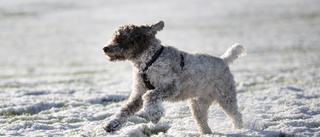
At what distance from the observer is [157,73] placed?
798cm

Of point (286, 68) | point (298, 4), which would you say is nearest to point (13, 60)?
point (286, 68)

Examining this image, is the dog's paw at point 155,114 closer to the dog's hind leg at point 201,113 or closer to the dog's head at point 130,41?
the dog's head at point 130,41

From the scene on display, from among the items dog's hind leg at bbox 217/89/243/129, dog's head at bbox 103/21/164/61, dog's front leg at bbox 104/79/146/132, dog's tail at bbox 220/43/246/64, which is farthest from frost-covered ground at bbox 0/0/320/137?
dog's head at bbox 103/21/164/61

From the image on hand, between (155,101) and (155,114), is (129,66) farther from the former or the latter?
(155,114)

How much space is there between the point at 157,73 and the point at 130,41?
2.34 ft

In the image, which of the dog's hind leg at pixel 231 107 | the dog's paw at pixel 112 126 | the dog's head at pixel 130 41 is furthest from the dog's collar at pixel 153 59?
the dog's hind leg at pixel 231 107

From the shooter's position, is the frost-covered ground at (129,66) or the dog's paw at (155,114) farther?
the frost-covered ground at (129,66)

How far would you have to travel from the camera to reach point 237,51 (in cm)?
964

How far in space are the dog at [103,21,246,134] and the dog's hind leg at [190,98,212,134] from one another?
0.22 meters

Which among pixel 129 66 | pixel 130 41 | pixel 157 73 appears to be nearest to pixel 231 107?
pixel 157 73

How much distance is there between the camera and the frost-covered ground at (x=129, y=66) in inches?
380

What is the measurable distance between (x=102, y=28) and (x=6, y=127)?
35.2 m

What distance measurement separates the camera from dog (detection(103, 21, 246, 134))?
773cm

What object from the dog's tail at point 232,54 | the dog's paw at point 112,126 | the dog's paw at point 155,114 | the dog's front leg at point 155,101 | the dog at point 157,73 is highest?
the dog's tail at point 232,54
